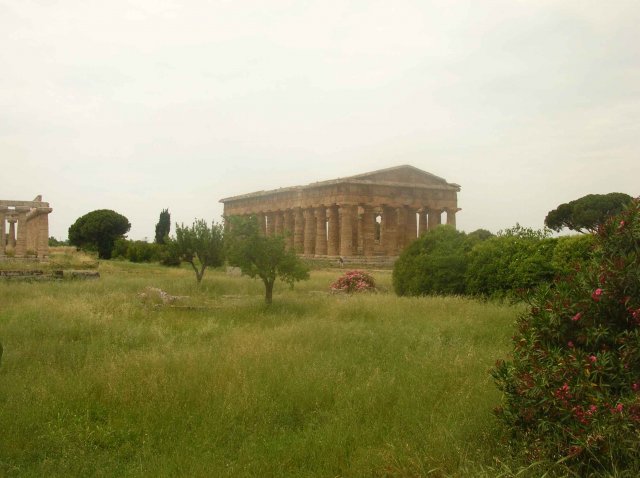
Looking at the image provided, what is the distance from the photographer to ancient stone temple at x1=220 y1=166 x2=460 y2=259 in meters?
42.3

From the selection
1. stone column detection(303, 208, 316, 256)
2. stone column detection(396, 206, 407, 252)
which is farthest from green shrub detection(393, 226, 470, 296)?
stone column detection(303, 208, 316, 256)

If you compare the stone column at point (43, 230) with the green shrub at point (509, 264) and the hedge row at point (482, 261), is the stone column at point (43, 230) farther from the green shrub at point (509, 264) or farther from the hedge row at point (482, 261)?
the green shrub at point (509, 264)

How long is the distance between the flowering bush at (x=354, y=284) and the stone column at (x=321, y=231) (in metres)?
22.7

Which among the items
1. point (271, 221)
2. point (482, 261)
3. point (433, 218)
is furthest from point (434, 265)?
point (271, 221)

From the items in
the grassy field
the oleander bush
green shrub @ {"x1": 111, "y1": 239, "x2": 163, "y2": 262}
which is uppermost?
green shrub @ {"x1": 111, "y1": 239, "x2": 163, "y2": 262}

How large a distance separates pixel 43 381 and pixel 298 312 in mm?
7730

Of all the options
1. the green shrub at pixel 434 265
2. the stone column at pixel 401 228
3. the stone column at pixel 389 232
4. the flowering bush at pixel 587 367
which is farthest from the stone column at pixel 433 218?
the flowering bush at pixel 587 367

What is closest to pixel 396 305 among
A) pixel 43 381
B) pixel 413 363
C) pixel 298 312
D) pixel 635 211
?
pixel 298 312

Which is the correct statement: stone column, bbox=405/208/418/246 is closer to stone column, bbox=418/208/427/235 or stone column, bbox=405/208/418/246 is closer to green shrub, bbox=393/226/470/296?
stone column, bbox=418/208/427/235

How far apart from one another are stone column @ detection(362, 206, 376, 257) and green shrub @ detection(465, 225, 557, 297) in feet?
84.9

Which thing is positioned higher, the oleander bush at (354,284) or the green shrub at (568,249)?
the green shrub at (568,249)

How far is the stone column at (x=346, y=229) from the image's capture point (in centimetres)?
4206

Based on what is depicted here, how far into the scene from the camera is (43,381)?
705 centimetres

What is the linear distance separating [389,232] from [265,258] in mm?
28615
